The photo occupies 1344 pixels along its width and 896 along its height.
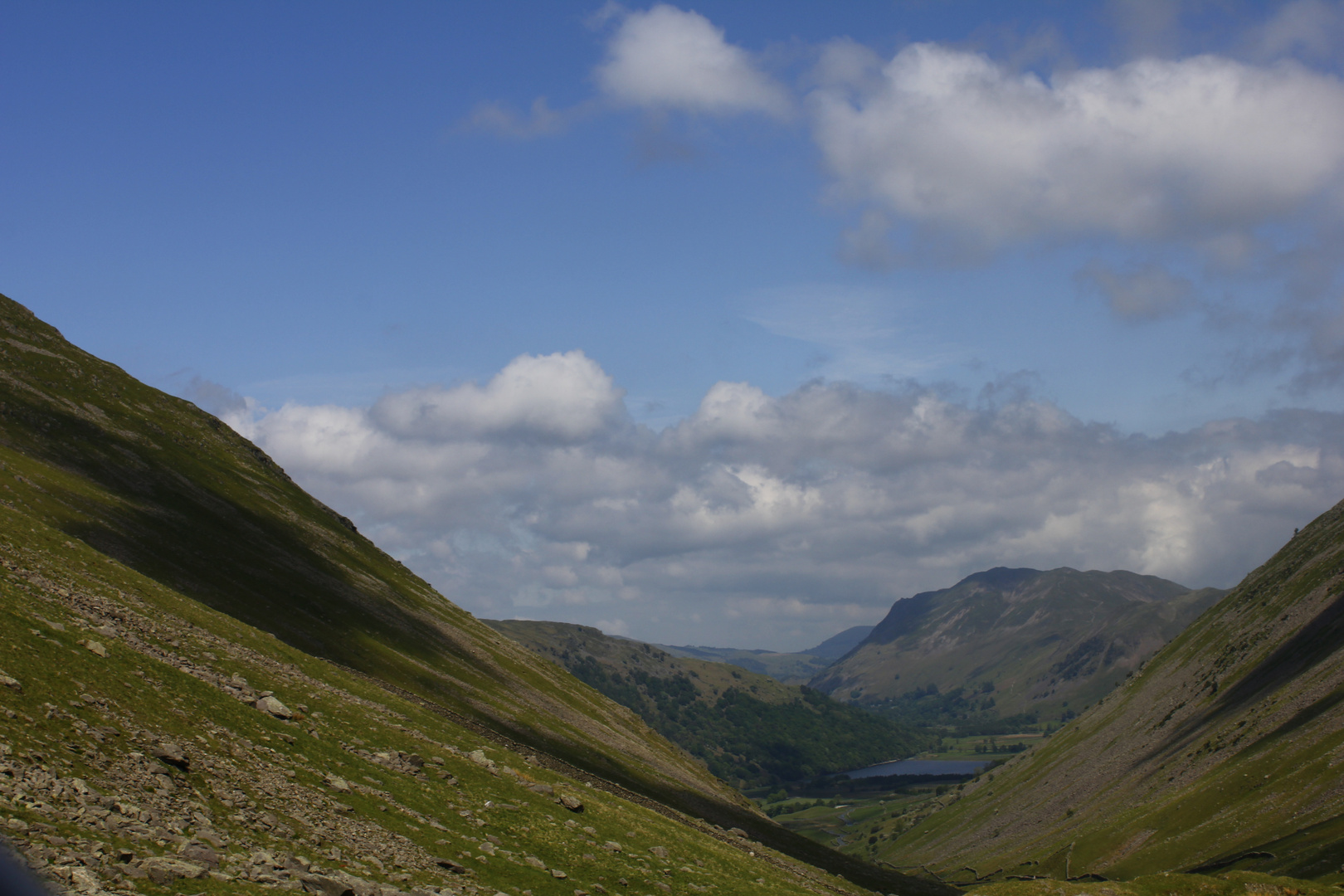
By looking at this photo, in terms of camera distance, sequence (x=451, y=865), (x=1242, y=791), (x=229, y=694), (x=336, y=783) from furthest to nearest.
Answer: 1. (x=1242, y=791)
2. (x=229, y=694)
3. (x=336, y=783)
4. (x=451, y=865)

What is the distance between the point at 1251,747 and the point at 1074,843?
3554 cm

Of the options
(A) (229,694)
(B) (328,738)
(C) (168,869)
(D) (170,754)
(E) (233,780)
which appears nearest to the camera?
(C) (168,869)

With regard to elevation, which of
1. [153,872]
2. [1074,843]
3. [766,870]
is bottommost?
[1074,843]

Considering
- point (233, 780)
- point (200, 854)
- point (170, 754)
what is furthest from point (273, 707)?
point (200, 854)

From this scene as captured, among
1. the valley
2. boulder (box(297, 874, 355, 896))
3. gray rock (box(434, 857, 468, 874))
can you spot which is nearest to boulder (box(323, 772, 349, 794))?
the valley

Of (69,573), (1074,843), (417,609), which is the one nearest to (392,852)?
(69,573)

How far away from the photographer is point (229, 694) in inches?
1667

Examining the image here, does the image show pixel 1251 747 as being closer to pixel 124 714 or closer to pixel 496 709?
pixel 496 709

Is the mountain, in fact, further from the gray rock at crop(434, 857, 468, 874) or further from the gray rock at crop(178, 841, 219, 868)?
the gray rock at crop(434, 857, 468, 874)

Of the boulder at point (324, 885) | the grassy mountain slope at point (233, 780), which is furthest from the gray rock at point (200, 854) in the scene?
the boulder at point (324, 885)

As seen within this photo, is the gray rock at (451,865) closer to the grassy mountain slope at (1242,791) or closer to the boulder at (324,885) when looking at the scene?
the boulder at (324,885)

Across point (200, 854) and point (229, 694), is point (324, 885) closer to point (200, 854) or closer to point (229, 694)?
point (200, 854)

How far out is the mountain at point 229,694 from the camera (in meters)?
29.5

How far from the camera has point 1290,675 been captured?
174m
